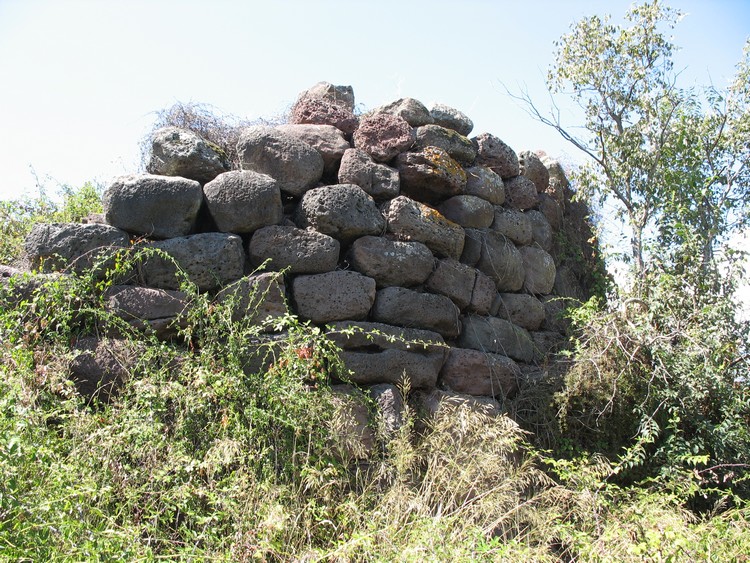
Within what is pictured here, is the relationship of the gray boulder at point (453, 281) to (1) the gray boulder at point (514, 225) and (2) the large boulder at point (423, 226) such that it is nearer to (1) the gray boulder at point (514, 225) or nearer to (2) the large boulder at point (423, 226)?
(2) the large boulder at point (423, 226)

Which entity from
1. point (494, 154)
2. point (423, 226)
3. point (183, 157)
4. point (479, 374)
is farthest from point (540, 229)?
point (183, 157)

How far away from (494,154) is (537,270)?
1.04 meters

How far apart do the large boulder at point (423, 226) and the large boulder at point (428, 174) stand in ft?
0.78

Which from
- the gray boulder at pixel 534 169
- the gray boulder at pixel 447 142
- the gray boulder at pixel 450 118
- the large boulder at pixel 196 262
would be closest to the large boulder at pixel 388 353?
the large boulder at pixel 196 262

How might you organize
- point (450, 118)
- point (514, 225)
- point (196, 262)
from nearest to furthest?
point (196, 262), point (514, 225), point (450, 118)

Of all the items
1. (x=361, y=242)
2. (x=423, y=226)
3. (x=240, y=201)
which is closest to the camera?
(x=240, y=201)

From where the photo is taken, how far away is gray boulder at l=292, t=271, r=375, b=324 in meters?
3.98

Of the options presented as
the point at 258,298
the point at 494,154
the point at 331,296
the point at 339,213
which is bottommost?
the point at 258,298

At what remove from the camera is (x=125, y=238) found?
12.5 feet

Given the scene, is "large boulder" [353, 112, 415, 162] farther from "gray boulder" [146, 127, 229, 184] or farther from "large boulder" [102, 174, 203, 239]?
"large boulder" [102, 174, 203, 239]

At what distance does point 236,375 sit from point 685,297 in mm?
3502

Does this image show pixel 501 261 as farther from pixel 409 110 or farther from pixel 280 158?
pixel 280 158

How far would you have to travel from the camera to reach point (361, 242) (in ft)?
14.0

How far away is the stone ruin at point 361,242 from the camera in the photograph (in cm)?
383
